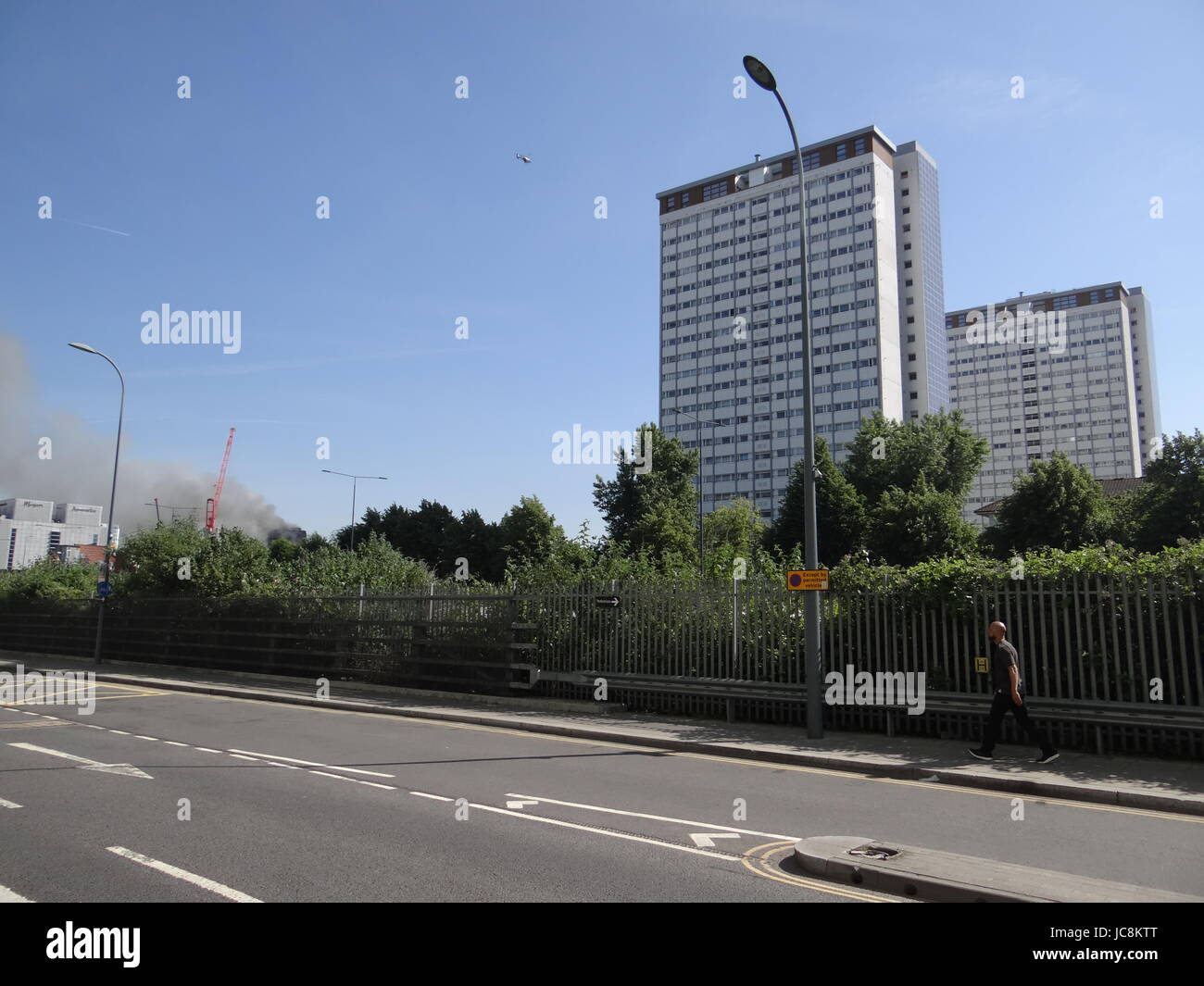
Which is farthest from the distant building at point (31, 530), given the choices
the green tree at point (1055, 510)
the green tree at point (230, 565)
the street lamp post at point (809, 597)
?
the street lamp post at point (809, 597)

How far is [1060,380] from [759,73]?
181m

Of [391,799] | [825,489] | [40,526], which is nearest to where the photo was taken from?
[391,799]

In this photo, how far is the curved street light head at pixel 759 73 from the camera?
1218 cm

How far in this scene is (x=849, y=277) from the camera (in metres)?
130

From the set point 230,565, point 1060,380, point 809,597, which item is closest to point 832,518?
point 230,565

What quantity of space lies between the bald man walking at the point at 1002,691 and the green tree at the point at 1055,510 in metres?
44.8

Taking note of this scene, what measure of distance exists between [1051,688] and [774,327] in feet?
435

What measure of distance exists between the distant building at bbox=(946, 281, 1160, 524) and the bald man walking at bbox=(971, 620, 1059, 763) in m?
157

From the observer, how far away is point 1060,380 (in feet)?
554

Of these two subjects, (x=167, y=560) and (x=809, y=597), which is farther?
(x=167, y=560)

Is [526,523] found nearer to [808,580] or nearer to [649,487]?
[649,487]

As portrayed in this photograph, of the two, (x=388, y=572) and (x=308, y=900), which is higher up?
(x=388, y=572)
